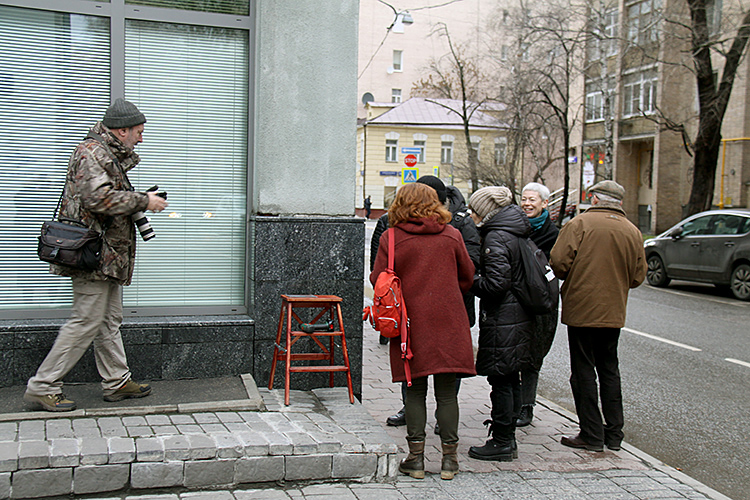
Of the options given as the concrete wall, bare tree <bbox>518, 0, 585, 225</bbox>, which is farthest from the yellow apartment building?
the concrete wall

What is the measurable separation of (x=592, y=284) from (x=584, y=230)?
15.7 inches

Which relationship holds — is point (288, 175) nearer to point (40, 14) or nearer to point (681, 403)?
point (40, 14)

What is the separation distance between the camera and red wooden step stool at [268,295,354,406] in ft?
16.6

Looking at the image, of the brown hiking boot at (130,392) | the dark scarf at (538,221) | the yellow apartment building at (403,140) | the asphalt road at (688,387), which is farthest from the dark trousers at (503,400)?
the yellow apartment building at (403,140)

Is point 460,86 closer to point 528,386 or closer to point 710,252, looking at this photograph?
point 710,252

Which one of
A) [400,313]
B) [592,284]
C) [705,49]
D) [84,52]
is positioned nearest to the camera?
[400,313]

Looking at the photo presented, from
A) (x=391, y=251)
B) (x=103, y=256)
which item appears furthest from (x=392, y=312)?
(x=103, y=256)

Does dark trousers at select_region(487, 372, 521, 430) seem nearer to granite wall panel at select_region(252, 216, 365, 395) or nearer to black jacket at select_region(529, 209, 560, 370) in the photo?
black jacket at select_region(529, 209, 560, 370)

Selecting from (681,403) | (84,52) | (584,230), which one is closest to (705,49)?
(681,403)

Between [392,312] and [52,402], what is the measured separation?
2.22 meters

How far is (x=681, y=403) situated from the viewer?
22.1ft

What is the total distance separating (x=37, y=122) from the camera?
17.9ft

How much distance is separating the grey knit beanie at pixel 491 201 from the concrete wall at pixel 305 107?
48.7 inches

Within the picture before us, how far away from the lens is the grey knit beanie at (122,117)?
15.5 feet
